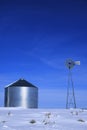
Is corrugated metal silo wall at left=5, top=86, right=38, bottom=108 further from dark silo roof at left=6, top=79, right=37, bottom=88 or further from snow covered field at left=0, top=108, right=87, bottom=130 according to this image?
snow covered field at left=0, top=108, right=87, bottom=130

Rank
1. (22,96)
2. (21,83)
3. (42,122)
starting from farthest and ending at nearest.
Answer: (21,83), (22,96), (42,122)

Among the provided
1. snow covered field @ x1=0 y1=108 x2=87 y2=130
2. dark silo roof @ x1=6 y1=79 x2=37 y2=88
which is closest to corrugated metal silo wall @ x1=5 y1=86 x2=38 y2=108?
dark silo roof @ x1=6 y1=79 x2=37 y2=88

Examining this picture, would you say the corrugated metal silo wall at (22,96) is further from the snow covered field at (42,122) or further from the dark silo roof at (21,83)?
the snow covered field at (42,122)

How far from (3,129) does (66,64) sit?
38.3m

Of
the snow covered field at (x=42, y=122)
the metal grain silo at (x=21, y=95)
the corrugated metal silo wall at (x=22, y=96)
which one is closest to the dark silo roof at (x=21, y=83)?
the metal grain silo at (x=21, y=95)

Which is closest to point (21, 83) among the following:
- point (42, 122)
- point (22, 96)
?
point (22, 96)

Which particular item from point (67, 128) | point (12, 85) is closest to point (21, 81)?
point (12, 85)

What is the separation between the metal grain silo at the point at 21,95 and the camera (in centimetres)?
4541

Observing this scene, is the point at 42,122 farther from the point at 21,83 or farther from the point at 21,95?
the point at 21,83

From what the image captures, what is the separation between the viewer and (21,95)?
45312mm

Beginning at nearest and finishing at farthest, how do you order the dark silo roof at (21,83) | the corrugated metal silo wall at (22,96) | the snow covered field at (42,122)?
1. the snow covered field at (42,122)
2. the corrugated metal silo wall at (22,96)
3. the dark silo roof at (21,83)

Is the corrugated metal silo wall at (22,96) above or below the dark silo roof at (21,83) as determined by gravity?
below

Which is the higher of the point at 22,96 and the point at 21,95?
the point at 21,95

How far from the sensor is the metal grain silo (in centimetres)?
4541
